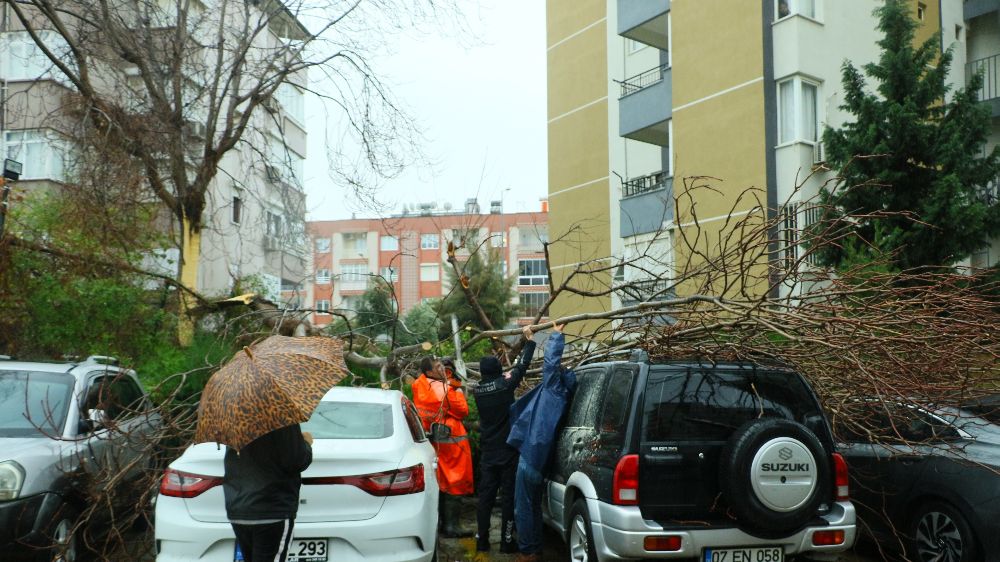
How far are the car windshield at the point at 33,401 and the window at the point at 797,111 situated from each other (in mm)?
15489

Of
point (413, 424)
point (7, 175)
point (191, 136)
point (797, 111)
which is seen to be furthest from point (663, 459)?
point (797, 111)

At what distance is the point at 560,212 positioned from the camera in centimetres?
2784

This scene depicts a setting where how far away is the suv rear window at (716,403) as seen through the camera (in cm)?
562

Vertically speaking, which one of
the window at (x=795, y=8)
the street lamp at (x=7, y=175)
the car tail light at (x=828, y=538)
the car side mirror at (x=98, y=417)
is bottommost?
the car tail light at (x=828, y=538)

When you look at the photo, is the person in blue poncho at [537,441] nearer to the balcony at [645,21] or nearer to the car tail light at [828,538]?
the car tail light at [828,538]

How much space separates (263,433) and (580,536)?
2.92m

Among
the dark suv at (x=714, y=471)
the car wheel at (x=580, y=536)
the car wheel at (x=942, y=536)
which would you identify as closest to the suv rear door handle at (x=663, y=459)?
the dark suv at (x=714, y=471)

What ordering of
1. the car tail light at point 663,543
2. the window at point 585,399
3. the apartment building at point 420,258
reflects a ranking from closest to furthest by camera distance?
the car tail light at point 663,543
the window at point 585,399
the apartment building at point 420,258

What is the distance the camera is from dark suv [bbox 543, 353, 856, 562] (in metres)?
5.28

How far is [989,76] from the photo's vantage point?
72.3 feet

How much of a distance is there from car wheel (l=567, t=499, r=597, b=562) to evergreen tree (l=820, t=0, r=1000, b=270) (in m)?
9.89

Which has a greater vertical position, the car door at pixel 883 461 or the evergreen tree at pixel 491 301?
the evergreen tree at pixel 491 301

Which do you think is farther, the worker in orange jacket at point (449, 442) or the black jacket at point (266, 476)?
the worker in orange jacket at point (449, 442)

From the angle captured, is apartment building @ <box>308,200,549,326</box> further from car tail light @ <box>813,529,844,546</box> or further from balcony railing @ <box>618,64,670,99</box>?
car tail light @ <box>813,529,844,546</box>
